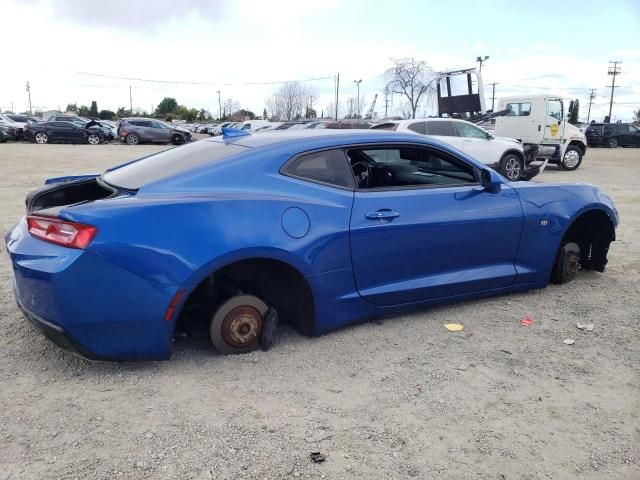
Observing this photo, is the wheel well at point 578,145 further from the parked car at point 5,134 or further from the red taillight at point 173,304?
the parked car at point 5,134

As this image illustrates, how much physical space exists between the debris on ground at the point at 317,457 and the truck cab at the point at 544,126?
15.4 m

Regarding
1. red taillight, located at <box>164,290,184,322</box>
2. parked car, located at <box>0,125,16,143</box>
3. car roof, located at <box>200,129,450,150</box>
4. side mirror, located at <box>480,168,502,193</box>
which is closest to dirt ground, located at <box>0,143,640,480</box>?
red taillight, located at <box>164,290,184,322</box>

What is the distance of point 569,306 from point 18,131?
1264 inches

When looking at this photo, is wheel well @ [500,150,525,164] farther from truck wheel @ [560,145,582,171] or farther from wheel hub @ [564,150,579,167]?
wheel hub @ [564,150,579,167]

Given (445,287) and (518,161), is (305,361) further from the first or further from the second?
(518,161)

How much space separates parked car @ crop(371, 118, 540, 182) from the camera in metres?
12.7

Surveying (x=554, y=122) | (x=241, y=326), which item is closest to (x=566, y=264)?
(x=241, y=326)

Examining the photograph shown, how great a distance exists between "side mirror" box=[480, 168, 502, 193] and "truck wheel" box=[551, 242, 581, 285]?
1.08 metres

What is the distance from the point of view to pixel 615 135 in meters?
35.2

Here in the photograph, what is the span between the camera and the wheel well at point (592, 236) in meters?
4.90

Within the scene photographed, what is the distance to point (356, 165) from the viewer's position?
4.11 meters

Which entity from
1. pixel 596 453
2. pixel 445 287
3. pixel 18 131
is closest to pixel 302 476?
pixel 596 453

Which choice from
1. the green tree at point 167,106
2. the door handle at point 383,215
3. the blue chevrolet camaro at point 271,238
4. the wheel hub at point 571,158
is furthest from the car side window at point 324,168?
the green tree at point 167,106

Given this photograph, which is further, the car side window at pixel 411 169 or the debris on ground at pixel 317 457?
the car side window at pixel 411 169
